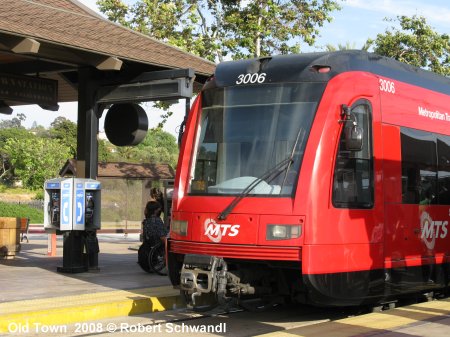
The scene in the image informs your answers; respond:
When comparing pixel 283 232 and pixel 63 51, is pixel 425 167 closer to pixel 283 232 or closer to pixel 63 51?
pixel 283 232

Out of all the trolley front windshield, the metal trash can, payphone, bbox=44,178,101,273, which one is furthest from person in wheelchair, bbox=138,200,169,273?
the trolley front windshield

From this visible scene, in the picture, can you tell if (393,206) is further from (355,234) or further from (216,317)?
(216,317)

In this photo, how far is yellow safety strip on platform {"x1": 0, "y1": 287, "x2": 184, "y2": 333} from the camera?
8.20 metres

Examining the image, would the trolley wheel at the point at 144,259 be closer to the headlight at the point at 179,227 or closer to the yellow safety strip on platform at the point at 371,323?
the headlight at the point at 179,227

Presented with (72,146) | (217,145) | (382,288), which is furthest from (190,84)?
(72,146)

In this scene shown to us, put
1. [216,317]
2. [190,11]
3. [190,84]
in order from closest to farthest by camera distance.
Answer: [216,317] < [190,84] < [190,11]

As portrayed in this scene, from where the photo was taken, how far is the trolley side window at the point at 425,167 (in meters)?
9.39

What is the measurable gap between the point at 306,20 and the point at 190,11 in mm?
4302

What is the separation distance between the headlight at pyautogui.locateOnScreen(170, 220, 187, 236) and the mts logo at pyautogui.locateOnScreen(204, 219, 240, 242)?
0.39 m

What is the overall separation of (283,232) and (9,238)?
970cm

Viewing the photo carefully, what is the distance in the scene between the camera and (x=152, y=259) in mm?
12805

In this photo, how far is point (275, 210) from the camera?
7887 mm

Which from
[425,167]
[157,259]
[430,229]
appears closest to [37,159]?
[157,259]

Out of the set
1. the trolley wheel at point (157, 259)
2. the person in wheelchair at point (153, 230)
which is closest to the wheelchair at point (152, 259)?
the trolley wheel at point (157, 259)
